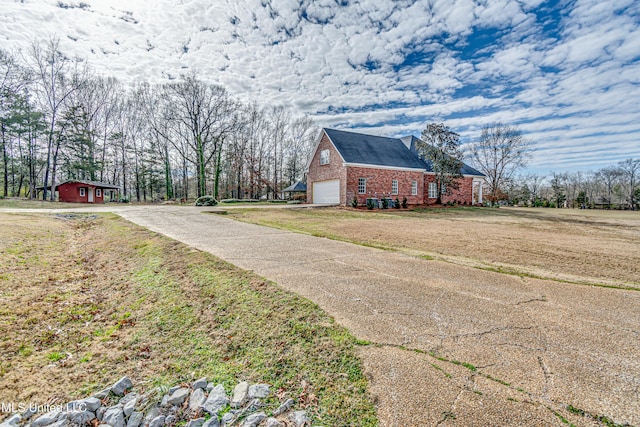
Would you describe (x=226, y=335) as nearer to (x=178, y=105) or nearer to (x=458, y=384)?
(x=458, y=384)

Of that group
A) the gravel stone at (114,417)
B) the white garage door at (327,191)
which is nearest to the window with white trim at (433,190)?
the white garage door at (327,191)

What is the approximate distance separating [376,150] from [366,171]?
10.7 ft

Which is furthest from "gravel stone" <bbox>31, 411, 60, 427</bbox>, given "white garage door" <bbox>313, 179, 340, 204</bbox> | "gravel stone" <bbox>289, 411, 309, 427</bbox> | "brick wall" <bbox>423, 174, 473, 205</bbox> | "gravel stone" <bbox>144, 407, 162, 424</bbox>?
"brick wall" <bbox>423, 174, 473, 205</bbox>

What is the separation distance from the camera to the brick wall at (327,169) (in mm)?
20516

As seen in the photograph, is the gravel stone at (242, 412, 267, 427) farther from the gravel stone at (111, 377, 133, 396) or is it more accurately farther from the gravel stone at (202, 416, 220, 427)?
the gravel stone at (111, 377, 133, 396)

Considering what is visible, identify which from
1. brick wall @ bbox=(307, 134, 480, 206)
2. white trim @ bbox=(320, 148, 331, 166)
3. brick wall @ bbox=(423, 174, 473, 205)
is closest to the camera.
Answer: brick wall @ bbox=(307, 134, 480, 206)

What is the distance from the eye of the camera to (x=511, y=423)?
5.26 ft

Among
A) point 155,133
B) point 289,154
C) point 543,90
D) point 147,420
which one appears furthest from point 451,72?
point 155,133

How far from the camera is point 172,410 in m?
2.08

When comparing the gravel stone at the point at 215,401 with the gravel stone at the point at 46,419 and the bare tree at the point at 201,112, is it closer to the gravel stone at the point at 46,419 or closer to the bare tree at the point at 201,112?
the gravel stone at the point at 46,419

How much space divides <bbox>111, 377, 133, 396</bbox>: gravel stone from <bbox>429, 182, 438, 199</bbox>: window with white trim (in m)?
25.3

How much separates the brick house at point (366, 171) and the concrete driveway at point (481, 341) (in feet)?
52.9

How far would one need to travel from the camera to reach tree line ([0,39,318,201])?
26.3m

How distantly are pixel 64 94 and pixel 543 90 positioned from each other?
1541 inches
